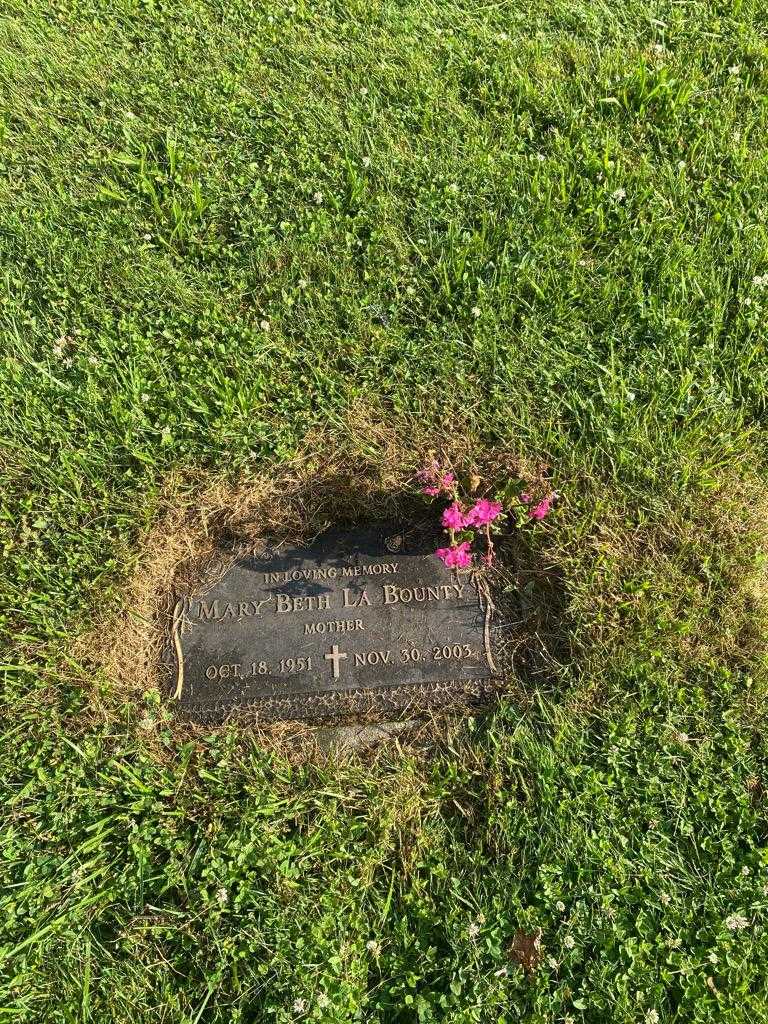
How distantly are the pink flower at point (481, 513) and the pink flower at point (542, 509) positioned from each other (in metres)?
0.13

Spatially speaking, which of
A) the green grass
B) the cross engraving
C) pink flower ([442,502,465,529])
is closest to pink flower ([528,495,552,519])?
the green grass

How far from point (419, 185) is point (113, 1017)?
305cm

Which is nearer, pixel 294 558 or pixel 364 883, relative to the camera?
pixel 364 883

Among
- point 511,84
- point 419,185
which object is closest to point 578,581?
point 419,185

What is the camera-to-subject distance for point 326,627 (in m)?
2.53

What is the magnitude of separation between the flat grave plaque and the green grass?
19cm

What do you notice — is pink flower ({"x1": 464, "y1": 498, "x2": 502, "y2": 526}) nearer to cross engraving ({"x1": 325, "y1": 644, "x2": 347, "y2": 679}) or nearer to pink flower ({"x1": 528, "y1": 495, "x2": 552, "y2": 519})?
pink flower ({"x1": 528, "y1": 495, "x2": 552, "y2": 519})

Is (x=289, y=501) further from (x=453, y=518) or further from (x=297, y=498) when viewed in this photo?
(x=453, y=518)

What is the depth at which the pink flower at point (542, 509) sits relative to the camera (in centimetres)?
255

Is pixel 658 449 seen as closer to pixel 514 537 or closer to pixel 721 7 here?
pixel 514 537

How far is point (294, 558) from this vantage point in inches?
104

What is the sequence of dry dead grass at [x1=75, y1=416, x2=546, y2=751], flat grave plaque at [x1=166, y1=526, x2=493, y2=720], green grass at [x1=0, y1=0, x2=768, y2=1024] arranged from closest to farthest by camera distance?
green grass at [x1=0, y1=0, x2=768, y2=1024] → flat grave plaque at [x1=166, y1=526, x2=493, y2=720] → dry dead grass at [x1=75, y1=416, x2=546, y2=751]

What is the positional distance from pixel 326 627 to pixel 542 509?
32.7 inches

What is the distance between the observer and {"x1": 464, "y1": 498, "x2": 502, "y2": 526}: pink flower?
255 centimetres
